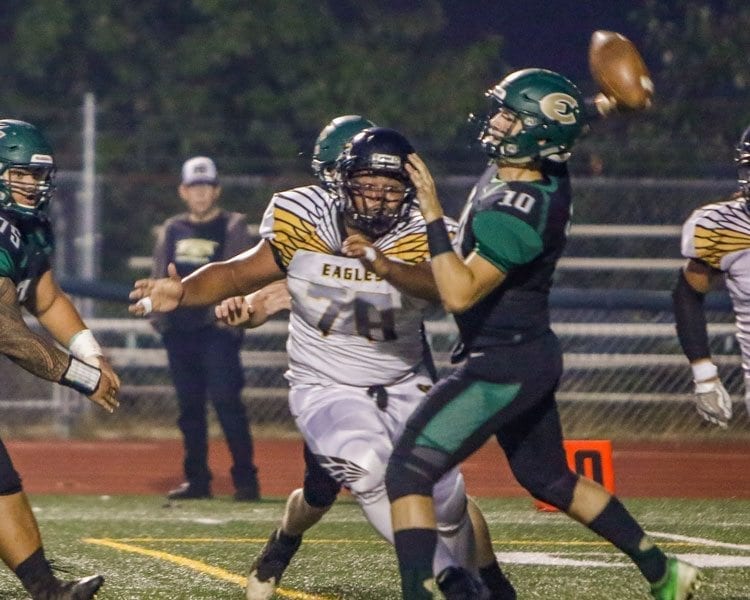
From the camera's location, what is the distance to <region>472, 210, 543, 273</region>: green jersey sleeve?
4.86m

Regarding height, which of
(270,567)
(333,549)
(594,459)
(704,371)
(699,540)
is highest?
(704,371)

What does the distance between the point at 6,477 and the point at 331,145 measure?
165 centimetres

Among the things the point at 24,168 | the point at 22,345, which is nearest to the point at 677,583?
the point at 22,345

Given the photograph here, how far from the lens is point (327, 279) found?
5484 mm

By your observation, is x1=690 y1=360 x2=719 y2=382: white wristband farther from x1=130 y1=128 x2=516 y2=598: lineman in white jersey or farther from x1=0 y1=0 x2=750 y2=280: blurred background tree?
x1=0 y1=0 x2=750 y2=280: blurred background tree

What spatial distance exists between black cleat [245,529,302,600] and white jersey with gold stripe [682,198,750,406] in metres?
1.86

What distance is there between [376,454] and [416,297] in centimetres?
53

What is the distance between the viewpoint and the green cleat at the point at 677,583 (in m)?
5.07

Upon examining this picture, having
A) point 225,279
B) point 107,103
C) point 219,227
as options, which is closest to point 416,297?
point 225,279

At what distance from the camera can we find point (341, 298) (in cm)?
549

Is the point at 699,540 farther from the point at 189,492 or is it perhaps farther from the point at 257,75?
the point at 257,75

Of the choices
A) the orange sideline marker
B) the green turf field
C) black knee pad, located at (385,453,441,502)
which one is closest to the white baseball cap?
the green turf field

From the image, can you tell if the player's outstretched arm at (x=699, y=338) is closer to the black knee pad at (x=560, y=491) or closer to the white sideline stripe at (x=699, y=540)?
the white sideline stripe at (x=699, y=540)

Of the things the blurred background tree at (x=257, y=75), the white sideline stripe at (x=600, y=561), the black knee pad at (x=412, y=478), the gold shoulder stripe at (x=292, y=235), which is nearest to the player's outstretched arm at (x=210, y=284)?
the gold shoulder stripe at (x=292, y=235)
